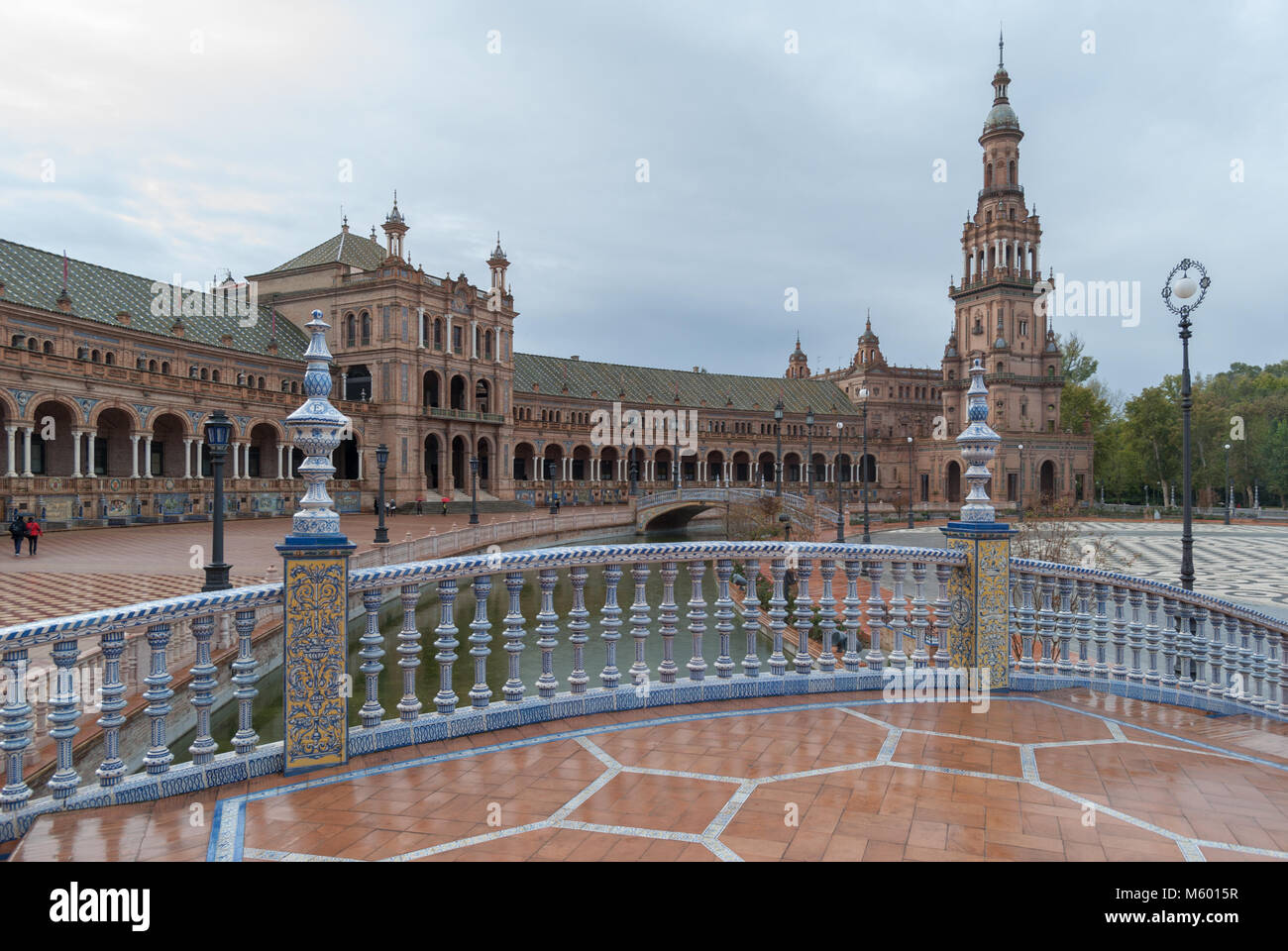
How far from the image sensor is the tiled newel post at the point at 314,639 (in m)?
4.37

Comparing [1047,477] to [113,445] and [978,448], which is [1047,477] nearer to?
[113,445]

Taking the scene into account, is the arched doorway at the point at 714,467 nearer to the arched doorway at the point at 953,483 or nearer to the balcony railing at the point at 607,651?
the arched doorway at the point at 953,483

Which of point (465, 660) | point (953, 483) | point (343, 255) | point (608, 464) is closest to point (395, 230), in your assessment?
point (343, 255)

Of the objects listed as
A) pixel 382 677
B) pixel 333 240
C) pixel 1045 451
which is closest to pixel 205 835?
pixel 382 677

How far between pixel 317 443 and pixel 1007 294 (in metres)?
74.0

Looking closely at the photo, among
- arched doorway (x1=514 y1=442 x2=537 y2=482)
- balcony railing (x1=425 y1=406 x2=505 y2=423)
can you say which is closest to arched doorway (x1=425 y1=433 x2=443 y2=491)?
balcony railing (x1=425 y1=406 x2=505 y2=423)

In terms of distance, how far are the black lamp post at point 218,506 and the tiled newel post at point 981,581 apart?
10.4 metres

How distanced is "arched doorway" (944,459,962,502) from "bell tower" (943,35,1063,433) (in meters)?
4.54

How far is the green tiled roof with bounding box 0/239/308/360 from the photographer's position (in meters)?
33.8

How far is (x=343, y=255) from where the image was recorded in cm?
5022

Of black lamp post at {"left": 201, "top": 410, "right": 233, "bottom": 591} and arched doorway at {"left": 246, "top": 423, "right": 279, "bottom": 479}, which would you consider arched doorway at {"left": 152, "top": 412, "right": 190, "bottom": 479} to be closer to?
arched doorway at {"left": 246, "top": 423, "right": 279, "bottom": 479}

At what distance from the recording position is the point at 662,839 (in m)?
3.49
